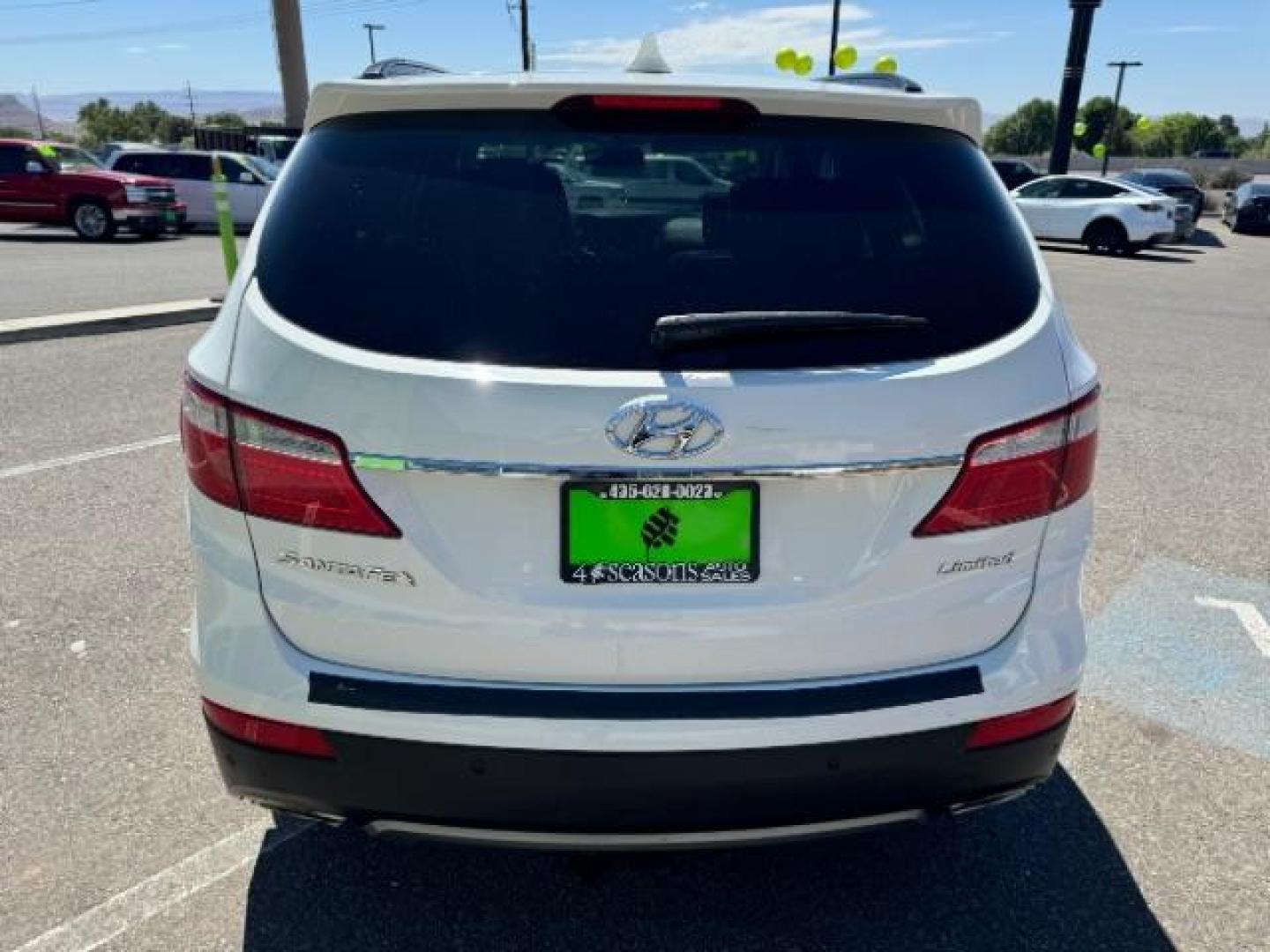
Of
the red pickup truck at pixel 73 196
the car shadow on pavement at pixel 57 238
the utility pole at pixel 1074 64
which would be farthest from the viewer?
the utility pole at pixel 1074 64

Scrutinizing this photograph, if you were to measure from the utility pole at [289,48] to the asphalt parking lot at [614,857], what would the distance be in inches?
1430

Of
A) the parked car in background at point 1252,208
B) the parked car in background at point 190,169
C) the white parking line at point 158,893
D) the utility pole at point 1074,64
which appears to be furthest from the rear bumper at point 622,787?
the parked car in background at point 1252,208

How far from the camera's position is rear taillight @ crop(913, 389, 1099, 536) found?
6.26 feet

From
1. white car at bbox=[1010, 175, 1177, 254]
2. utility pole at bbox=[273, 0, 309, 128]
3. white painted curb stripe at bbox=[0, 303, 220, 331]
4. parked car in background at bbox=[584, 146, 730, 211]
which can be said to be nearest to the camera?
parked car in background at bbox=[584, 146, 730, 211]

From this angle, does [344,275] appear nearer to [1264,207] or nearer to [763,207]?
[763,207]

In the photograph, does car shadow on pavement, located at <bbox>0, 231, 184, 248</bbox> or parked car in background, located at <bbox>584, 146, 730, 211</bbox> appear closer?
parked car in background, located at <bbox>584, 146, 730, 211</bbox>

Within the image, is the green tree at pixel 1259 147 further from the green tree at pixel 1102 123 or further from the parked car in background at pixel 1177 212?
the parked car in background at pixel 1177 212

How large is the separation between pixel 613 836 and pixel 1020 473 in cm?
105

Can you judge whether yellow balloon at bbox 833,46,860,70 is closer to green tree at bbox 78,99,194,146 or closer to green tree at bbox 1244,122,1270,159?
green tree at bbox 78,99,194,146

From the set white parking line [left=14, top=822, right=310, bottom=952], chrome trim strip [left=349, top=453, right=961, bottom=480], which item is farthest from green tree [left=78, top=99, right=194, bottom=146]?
chrome trim strip [left=349, top=453, right=961, bottom=480]

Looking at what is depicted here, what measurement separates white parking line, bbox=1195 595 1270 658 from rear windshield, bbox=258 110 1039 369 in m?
2.50

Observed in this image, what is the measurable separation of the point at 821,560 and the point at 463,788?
791mm

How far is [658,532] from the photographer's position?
→ 5.99 feet

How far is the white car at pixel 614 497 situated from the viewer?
1.82 metres
